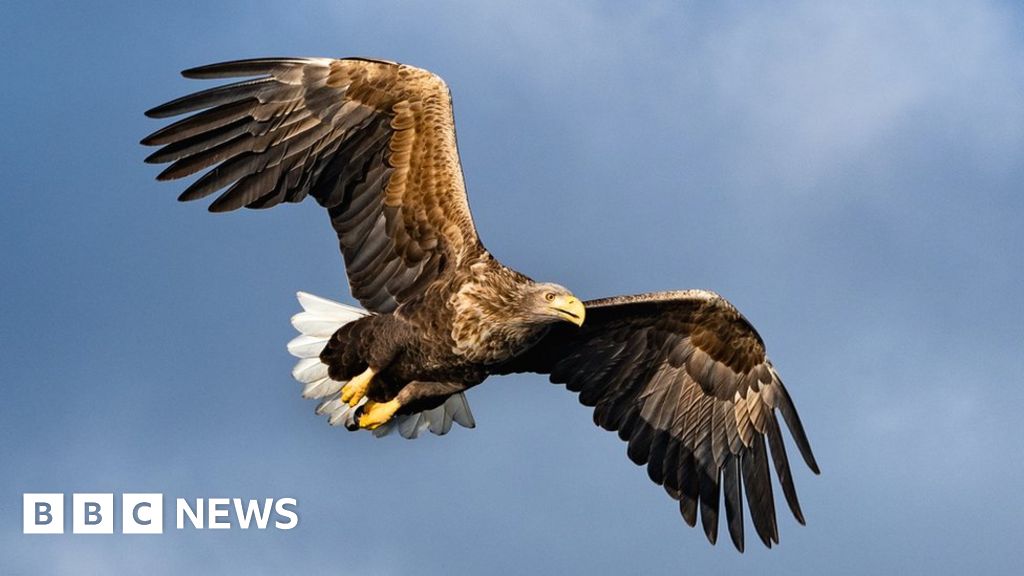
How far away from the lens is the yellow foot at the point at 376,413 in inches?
490

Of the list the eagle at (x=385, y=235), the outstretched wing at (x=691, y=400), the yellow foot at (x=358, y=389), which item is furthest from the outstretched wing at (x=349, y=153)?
the outstretched wing at (x=691, y=400)

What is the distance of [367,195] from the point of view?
12336 millimetres

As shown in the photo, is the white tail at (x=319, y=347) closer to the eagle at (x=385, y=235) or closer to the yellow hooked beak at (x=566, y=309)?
the eagle at (x=385, y=235)

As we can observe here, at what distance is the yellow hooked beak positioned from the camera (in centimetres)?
1177

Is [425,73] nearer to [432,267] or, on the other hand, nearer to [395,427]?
[432,267]

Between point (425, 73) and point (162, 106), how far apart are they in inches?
60.3

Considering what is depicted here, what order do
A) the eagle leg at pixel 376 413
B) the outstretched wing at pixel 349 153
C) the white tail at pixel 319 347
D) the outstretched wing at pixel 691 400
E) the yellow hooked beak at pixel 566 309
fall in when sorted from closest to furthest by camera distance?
the yellow hooked beak at pixel 566 309 → the outstretched wing at pixel 349 153 → the eagle leg at pixel 376 413 → the white tail at pixel 319 347 → the outstretched wing at pixel 691 400

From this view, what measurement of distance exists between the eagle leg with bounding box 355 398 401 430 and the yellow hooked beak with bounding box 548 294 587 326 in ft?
4.17

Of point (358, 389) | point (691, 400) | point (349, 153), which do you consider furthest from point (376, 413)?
point (691, 400)

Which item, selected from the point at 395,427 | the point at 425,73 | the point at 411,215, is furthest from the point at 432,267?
the point at 395,427

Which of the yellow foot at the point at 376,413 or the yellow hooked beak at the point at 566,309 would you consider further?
the yellow foot at the point at 376,413

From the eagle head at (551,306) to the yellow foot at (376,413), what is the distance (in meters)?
1.17

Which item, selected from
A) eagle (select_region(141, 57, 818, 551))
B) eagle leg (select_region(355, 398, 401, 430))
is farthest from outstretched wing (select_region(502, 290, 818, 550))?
eagle leg (select_region(355, 398, 401, 430))

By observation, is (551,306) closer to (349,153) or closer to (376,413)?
(376,413)
